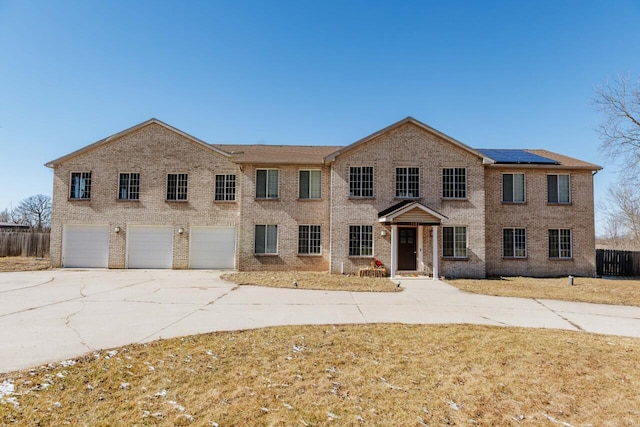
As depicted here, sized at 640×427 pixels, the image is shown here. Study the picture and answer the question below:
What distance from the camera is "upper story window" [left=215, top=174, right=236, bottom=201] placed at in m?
19.8

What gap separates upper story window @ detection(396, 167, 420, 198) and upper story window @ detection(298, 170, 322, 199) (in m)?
4.11

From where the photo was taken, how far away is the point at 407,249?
1822cm

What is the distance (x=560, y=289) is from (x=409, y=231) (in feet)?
22.2

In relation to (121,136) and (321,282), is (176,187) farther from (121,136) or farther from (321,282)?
(321,282)

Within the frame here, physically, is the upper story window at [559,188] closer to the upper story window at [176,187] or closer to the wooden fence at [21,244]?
the upper story window at [176,187]

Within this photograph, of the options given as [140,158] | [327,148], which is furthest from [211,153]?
[327,148]

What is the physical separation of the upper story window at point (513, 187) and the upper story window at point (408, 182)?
4904mm

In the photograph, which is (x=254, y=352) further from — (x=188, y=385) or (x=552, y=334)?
(x=552, y=334)

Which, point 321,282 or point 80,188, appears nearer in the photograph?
point 321,282

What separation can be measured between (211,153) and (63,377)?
1658cm

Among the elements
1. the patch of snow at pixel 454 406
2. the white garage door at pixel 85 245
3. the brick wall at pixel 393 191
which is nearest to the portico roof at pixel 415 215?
the brick wall at pixel 393 191

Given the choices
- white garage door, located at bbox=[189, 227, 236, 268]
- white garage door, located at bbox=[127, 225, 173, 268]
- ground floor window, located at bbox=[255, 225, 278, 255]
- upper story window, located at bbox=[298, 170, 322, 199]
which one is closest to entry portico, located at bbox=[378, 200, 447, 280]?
upper story window, located at bbox=[298, 170, 322, 199]

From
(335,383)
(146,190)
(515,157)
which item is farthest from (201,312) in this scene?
(515,157)

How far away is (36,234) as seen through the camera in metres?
25.3
